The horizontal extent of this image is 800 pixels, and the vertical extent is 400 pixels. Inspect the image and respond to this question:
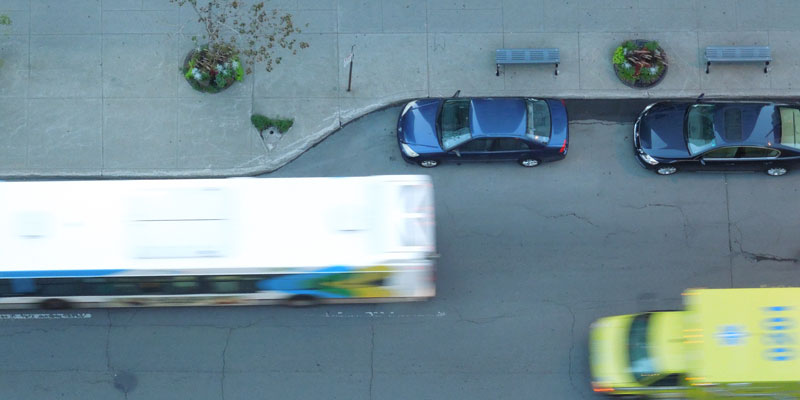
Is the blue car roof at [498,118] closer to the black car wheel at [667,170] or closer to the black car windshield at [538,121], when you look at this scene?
the black car windshield at [538,121]

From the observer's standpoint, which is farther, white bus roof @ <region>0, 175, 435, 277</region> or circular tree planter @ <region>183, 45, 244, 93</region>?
circular tree planter @ <region>183, 45, 244, 93</region>

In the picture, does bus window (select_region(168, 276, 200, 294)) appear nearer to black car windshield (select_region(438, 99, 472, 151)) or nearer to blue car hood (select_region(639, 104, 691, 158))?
black car windshield (select_region(438, 99, 472, 151))

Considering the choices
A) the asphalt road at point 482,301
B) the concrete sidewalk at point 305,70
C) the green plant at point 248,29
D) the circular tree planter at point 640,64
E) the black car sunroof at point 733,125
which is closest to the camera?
the asphalt road at point 482,301

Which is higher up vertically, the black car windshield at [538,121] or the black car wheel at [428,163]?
the black car windshield at [538,121]

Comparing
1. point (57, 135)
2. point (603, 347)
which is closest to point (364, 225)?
point (603, 347)

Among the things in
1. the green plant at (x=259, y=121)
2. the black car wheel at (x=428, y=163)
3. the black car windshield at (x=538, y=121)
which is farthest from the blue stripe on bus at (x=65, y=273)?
the black car windshield at (x=538, y=121)

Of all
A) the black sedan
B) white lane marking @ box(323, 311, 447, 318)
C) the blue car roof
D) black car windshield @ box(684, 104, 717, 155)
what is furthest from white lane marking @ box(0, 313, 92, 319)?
black car windshield @ box(684, 104, 717, 155)
